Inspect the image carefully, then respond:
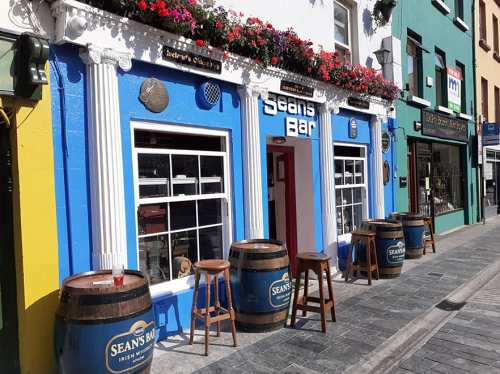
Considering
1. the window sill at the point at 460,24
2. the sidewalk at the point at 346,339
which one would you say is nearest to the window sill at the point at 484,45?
the window sill at the point at 460,24

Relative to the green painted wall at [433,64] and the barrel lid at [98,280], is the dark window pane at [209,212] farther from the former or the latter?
the green painted wall at [433,64]

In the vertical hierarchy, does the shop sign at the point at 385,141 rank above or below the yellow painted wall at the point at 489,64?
below

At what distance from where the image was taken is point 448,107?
12.0 meters

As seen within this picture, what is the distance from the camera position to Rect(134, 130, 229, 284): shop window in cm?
441

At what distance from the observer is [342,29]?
8102 mm

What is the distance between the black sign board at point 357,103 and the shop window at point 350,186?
81 cm

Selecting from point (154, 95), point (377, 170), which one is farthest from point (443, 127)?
point (154, 95)

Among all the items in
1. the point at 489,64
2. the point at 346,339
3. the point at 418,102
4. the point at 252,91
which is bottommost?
Result: the point at 346,339

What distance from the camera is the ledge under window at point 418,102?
32.2ft

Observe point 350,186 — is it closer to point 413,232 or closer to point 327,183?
point 327,183

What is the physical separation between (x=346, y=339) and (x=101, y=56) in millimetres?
3820

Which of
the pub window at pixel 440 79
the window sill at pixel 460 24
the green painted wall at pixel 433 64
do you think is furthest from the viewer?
the window sill at pixel 460 24

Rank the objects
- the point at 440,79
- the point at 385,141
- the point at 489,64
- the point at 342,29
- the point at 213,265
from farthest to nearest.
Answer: the point at 489,64 < the point at 440,79 < the point at 385,141 < the point at 342,29 < the point at 213,265

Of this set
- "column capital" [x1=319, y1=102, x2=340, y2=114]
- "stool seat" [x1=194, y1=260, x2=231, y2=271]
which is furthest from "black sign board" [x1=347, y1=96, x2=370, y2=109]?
"stool seat" [x1=194, y1=260, x2=231, y2=271]
